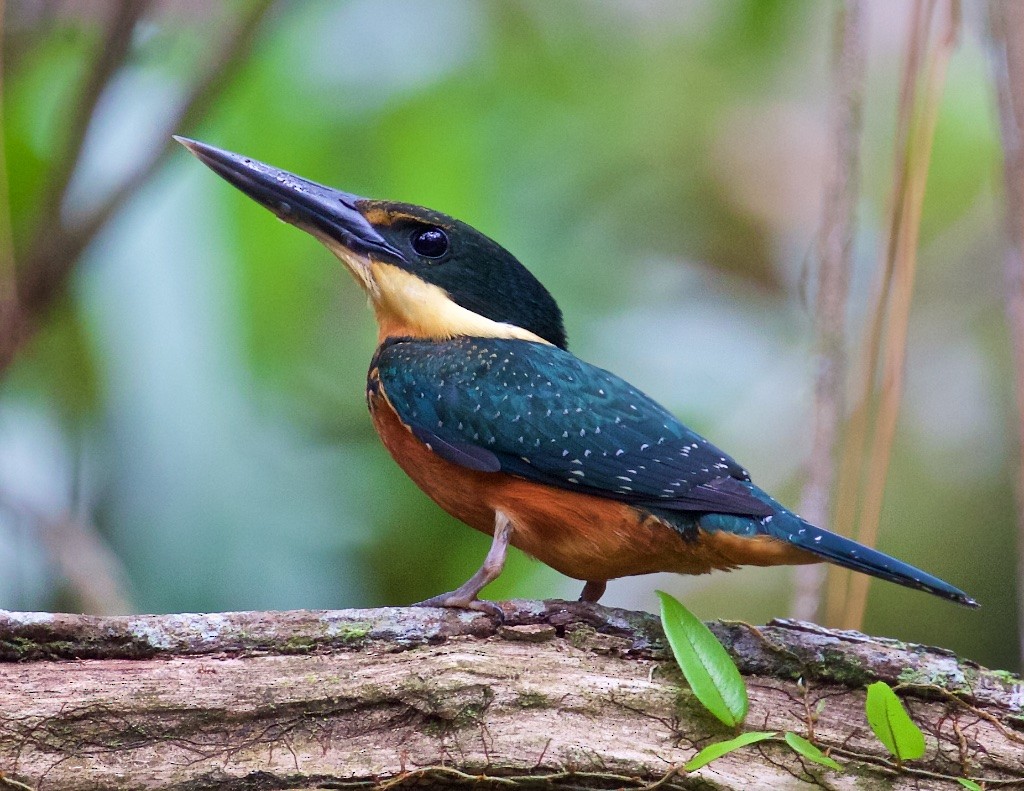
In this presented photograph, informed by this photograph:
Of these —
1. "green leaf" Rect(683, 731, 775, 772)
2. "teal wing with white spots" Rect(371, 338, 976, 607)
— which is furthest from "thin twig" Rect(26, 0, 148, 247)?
"green leaf" Rect(683, 731, 775, 772)

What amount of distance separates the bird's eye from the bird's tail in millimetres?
1424

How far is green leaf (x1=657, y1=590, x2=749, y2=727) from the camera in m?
2.63

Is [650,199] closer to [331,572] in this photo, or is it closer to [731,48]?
[731,48]

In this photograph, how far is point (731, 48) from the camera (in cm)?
587

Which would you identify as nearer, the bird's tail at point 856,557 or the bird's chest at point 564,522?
the bird's tail at point 856,557

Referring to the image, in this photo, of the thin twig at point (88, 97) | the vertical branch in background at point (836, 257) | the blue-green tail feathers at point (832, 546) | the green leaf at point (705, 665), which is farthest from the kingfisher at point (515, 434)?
the thin twig at point (88, 97)

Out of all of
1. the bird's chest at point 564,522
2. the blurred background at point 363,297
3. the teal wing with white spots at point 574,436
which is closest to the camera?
the teal wing with white spots at point 574,436

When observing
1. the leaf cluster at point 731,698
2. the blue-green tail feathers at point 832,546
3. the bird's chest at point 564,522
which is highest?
the blue-green tail feathers at point 832,546

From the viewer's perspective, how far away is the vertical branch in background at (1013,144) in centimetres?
252

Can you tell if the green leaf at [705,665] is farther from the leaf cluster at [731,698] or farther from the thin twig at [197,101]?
the thin twig at [197,101]

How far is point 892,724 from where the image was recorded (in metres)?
2.61

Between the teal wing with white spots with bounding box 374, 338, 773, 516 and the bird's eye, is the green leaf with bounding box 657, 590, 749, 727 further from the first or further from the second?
the bird's eye

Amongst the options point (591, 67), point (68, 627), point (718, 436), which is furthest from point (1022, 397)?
point (591, 67)

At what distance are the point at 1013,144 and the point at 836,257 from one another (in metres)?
0.54
